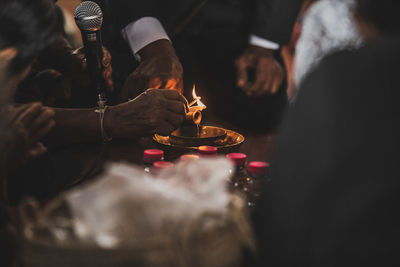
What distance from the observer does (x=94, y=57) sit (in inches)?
52.7

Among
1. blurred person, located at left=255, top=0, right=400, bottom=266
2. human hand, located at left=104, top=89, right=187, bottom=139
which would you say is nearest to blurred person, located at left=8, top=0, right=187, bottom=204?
human hand, located at left=104, top=89, right=187, bottom=139

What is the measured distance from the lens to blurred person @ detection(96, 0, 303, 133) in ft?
5.76

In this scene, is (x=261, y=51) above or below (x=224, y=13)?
below

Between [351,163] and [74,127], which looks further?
[74,127]

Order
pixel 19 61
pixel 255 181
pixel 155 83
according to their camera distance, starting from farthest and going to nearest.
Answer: pixel 155 83 → pixel 255 181 → pixel 19 61

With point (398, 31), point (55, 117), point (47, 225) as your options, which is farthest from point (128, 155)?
point (398, 31)

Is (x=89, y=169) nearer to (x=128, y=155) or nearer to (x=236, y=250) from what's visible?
(x=128, y=155)

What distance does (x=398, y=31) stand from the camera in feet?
2.07

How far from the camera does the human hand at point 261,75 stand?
1739 mm

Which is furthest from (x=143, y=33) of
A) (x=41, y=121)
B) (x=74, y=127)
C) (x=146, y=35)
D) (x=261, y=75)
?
(x=41, y=121)

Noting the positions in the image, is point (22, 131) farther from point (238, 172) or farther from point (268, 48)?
point (268, 48)

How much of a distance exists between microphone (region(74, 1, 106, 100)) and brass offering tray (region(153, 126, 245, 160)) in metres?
0.31

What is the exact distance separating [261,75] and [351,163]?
1257 millimetres

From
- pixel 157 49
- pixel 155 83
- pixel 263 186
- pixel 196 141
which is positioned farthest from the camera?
pixel 157 49
